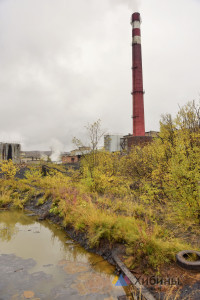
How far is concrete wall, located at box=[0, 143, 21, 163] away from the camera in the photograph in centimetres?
3353

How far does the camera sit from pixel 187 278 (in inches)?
142

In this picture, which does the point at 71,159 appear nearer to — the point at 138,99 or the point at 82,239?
the point at 138,99

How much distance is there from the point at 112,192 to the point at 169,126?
14.5 ft

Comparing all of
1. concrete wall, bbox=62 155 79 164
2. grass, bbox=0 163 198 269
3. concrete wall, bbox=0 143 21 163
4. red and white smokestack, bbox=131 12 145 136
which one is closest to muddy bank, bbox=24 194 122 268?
grass, bbox=0 163 198 269

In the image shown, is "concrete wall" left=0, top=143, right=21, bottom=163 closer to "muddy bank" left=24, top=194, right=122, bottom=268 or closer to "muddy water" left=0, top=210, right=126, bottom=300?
"muddy bank" left=24, top=194, right=122, bottom=268

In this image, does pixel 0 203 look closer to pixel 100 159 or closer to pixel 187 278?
pixel 100 159

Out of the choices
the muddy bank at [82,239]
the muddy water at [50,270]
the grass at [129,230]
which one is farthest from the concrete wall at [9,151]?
the muddy water at [50,270]

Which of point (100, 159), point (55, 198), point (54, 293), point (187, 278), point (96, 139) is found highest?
point (96, 139)

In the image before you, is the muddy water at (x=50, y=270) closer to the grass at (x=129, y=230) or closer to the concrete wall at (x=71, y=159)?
the grass at (x=129, y=230)

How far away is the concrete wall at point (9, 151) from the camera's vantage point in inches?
1320

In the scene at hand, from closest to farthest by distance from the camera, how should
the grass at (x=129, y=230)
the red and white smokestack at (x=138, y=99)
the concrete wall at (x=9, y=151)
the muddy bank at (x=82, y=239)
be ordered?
the grass at (x=129, y=230) < the muddy bank at (x=82, y=239) < the red and white smokestack at (x=138, y=99) < the concrete wall at (x=9, y=151)

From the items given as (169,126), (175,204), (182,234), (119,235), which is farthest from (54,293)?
(169,126)

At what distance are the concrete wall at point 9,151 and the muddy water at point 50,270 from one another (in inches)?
1152

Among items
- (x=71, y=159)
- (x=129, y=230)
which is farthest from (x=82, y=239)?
(x=71, y=159)
